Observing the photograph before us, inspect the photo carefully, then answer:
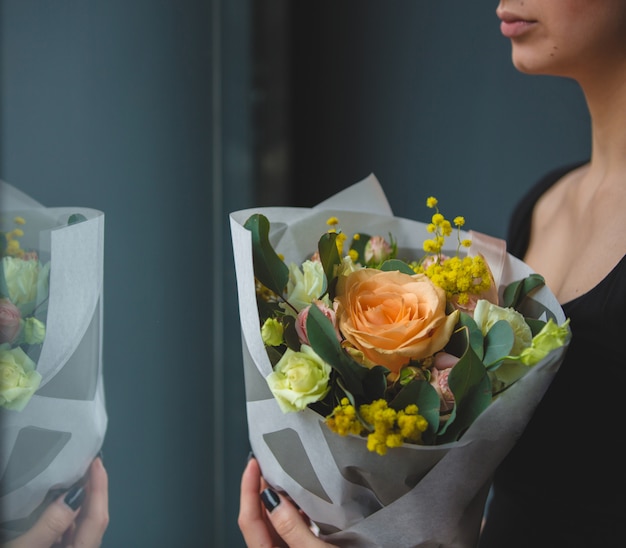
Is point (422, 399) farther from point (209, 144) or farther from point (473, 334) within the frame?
point (209, 144)

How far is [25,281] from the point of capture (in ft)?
2.12

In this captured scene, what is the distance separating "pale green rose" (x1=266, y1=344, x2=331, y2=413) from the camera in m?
0.66

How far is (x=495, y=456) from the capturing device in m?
0.72

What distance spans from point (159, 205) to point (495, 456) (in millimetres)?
693

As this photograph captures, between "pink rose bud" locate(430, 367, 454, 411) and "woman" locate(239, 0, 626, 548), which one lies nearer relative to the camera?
"pink rose bud" locate(430, 367, 454, 411)

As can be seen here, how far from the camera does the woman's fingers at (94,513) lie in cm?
75

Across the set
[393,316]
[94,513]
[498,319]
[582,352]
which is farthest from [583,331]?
[94,513]

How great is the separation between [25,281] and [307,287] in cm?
30

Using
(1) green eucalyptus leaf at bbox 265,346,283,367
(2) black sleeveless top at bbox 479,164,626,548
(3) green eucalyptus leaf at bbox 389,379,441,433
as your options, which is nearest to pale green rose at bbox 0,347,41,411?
(1) green eucalyptus leaf at bbox 265,346,283,367

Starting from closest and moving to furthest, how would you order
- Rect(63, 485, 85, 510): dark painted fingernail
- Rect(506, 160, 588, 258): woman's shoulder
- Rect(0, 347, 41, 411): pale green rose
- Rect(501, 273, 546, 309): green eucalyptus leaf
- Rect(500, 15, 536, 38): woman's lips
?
Rect(0, 347, 41, 411): pale green rose, Rect(63, 485, 85, 510): dark painted fingernail, Rect(501, 273, 546, 309): green eucalyptus leaf, Rect(500, 15, 536, 38): woman's lips, Rect(506, 160, 588, 258): woman's shoulder

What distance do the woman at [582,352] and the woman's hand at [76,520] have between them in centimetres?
17

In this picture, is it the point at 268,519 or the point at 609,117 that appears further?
the point at 609,117

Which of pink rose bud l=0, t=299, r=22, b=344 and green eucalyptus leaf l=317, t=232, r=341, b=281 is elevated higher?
green eucalyptus leaf l=317, t=232, r=341, b=281

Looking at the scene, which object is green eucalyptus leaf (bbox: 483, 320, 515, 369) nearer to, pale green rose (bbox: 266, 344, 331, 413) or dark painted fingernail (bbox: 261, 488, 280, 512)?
pale green rose (bbox: 266, 344, 331, 413)
